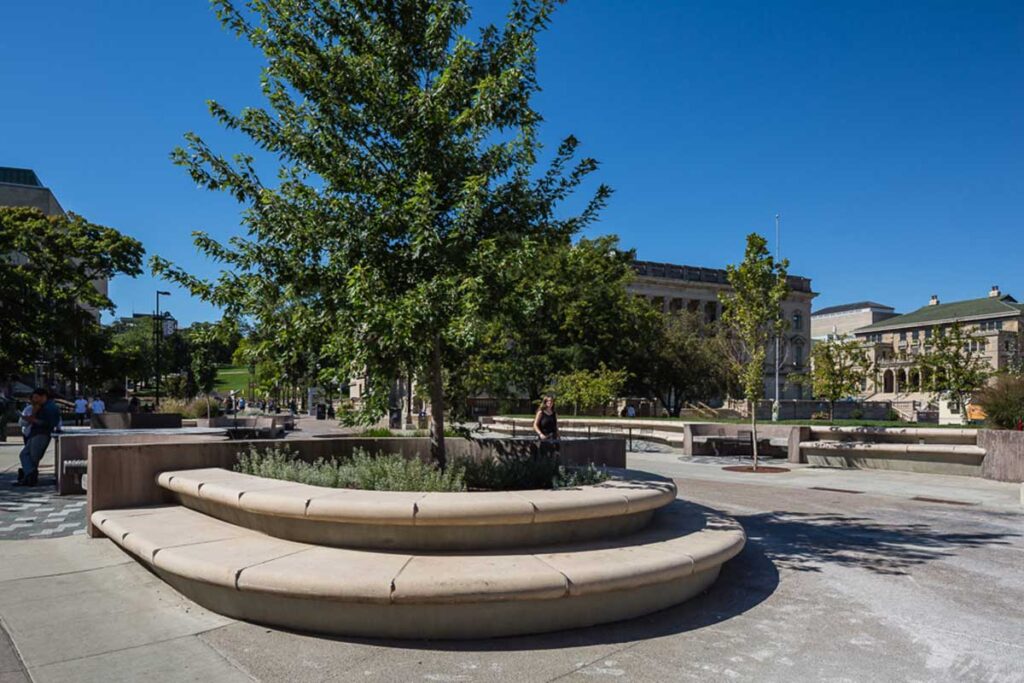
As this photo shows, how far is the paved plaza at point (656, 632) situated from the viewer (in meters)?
4.46

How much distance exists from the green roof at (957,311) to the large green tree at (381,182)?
4539 inches

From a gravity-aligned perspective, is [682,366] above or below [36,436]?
above

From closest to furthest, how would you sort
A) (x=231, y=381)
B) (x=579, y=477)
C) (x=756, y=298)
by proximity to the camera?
(x=579, y=477) → (x=756, y=298) → (x=231, y=381)

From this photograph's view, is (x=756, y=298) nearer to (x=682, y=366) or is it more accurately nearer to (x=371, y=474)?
(x=371, y=474)

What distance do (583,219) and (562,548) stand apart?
180 inches

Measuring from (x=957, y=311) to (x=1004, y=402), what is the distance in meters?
114

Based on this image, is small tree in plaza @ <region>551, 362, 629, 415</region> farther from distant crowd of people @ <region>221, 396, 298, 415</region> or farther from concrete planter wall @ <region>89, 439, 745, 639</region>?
concrete planter wall @ <region>89, 439, 745, 639</region>

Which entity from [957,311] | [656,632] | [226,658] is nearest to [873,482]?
[656,632]

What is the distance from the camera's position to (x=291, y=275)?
26.7ft

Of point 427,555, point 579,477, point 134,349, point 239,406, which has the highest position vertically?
point 134,349

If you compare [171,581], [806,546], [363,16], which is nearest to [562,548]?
[171,581]

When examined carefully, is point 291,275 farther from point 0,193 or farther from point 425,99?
point 0,193

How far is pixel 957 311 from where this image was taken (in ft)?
371

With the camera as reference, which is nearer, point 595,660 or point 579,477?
point 595,660
